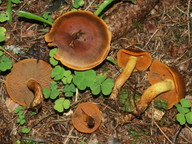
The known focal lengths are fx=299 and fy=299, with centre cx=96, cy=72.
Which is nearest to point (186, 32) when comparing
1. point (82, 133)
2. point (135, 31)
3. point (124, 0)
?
point (135, 31)

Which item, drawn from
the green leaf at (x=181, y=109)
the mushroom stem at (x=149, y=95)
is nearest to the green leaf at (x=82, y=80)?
the mushroom stem at (x=149, y=95)

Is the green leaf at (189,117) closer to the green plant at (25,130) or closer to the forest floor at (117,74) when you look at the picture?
the forest floor at (117,74)

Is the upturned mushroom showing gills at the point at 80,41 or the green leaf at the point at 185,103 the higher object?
the upturned mushroom showing gills at the point at 80,41

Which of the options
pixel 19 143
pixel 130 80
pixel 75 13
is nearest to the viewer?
pixel 75 13

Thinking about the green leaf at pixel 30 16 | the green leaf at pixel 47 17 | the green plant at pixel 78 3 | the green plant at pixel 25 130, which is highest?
the green plant at pixel 78 3

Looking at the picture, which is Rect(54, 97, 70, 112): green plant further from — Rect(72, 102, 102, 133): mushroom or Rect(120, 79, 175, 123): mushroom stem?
Rect(120, 79, 175, 123): mushroom stem

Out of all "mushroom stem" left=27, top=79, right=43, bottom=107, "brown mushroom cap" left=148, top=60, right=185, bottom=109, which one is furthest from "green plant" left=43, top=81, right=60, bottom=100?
"brown mushroom cap" left=148, top=60, right=185, bottom=109

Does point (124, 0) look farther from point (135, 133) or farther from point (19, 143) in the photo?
point (19, 143)
